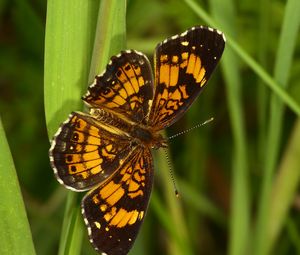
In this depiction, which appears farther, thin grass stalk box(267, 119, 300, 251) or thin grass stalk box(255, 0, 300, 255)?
thin grass stalk box(267, 119, 300, 251)

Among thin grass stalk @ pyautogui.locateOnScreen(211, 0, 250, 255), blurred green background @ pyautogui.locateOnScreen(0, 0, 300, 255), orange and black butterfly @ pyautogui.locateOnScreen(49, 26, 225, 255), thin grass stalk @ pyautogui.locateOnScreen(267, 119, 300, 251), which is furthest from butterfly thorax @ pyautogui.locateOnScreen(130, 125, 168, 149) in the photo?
thin grass stalk @ pyautogui.locateOnScreen(267, 119, 300, 251)

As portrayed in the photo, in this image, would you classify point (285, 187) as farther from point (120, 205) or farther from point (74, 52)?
point (74, 52)

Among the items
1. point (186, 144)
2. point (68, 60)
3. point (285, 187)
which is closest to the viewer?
point (68, 60)

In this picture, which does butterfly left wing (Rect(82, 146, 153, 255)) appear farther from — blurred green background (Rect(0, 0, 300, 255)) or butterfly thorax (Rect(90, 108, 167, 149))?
blurred green background (Rect(0, 0, 300, 255))

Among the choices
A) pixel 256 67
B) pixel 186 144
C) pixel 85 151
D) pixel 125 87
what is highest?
pixel 256 67

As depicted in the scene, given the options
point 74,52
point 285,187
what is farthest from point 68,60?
point 285,187

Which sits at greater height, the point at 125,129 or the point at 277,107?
the point at 277,107
